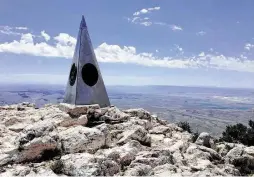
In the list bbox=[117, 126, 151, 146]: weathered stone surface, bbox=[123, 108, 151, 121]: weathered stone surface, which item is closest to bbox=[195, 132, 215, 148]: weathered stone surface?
bbox=[117, 126, 151, 146]: weathered stone surface

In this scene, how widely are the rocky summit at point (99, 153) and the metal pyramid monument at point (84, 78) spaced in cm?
451

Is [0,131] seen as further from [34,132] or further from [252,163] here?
[252,163]

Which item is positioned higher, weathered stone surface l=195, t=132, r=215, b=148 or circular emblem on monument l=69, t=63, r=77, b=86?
circular emblem on monument l=69, t=63, r=77, b=86

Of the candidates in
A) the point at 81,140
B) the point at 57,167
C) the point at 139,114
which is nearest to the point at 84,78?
the point at 139,114

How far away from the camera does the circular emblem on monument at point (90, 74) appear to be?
59.8 feet

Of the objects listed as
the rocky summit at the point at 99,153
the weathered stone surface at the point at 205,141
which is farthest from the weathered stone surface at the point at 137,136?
the weathered stone surface at the point at 205,141

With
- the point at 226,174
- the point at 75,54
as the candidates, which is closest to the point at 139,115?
the point at 75,54

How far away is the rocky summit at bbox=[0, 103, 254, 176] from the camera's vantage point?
8.15 meters

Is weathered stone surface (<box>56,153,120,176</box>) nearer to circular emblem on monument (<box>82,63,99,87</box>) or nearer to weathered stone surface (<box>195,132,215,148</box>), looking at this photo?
weathered stone surface (<box>195,132,215,148</box>)

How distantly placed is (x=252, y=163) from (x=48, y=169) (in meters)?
7.45

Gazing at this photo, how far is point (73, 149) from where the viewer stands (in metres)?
9.30

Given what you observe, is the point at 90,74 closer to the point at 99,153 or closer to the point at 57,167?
the point at 99,153

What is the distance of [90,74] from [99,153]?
9.45 metres

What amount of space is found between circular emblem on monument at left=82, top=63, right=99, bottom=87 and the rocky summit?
5.09m
